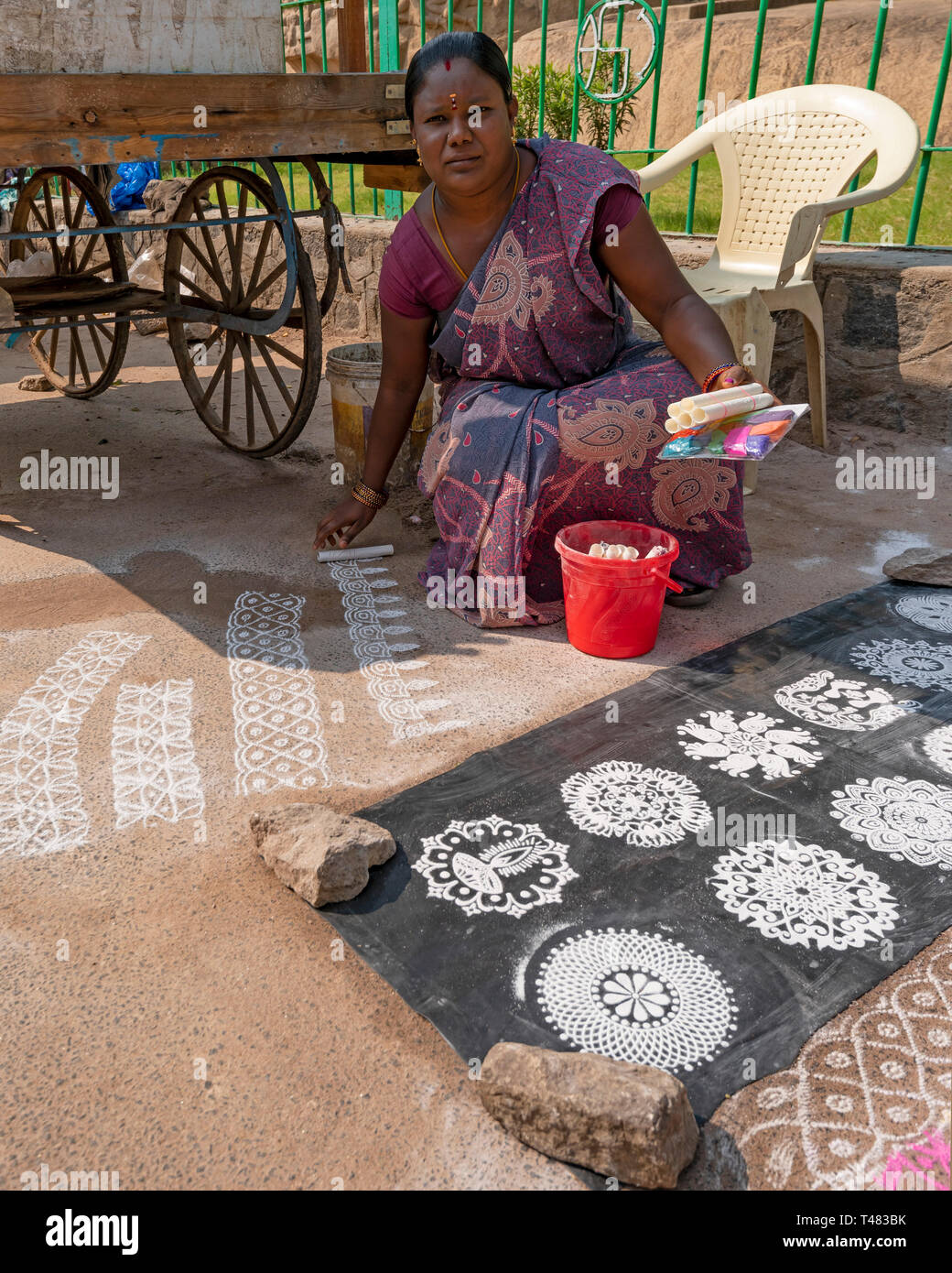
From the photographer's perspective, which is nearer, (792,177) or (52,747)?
(52,747)

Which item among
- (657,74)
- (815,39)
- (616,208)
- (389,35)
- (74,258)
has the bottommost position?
(74,258)

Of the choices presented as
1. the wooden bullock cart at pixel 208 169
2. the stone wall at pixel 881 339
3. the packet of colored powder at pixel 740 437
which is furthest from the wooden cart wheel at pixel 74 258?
the stone wall at pixel 881 339

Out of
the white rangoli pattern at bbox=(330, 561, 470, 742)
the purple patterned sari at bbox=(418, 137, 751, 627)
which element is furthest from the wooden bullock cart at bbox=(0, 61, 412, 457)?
the white rangoli pattern at bbox=(330, 561, 470, 742)

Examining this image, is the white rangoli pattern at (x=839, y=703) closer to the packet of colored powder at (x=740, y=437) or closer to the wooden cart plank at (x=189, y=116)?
the packet of colored powder at (x=740, y=437)

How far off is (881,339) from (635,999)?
3536 mm

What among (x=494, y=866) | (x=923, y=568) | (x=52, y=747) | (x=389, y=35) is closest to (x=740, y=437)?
(x=923, y=568)

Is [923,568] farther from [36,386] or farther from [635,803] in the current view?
[36,386]

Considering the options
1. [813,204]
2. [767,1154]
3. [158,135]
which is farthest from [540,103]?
[767,1154]

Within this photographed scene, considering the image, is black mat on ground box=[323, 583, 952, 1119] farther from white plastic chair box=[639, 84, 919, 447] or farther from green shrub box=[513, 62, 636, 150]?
green shrub box=[513, 62, 636, 150]

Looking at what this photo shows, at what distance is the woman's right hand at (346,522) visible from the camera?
3131 millimetres

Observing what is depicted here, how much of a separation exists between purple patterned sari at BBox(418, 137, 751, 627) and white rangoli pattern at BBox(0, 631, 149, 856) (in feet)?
3.34

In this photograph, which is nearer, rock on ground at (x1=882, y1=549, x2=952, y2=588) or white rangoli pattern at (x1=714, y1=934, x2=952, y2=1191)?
white rangoli pattern at (x1=714, y1=934, x2=952, y2=1191)

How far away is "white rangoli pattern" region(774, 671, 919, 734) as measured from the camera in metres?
2.32

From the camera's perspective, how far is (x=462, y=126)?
2549 mm
